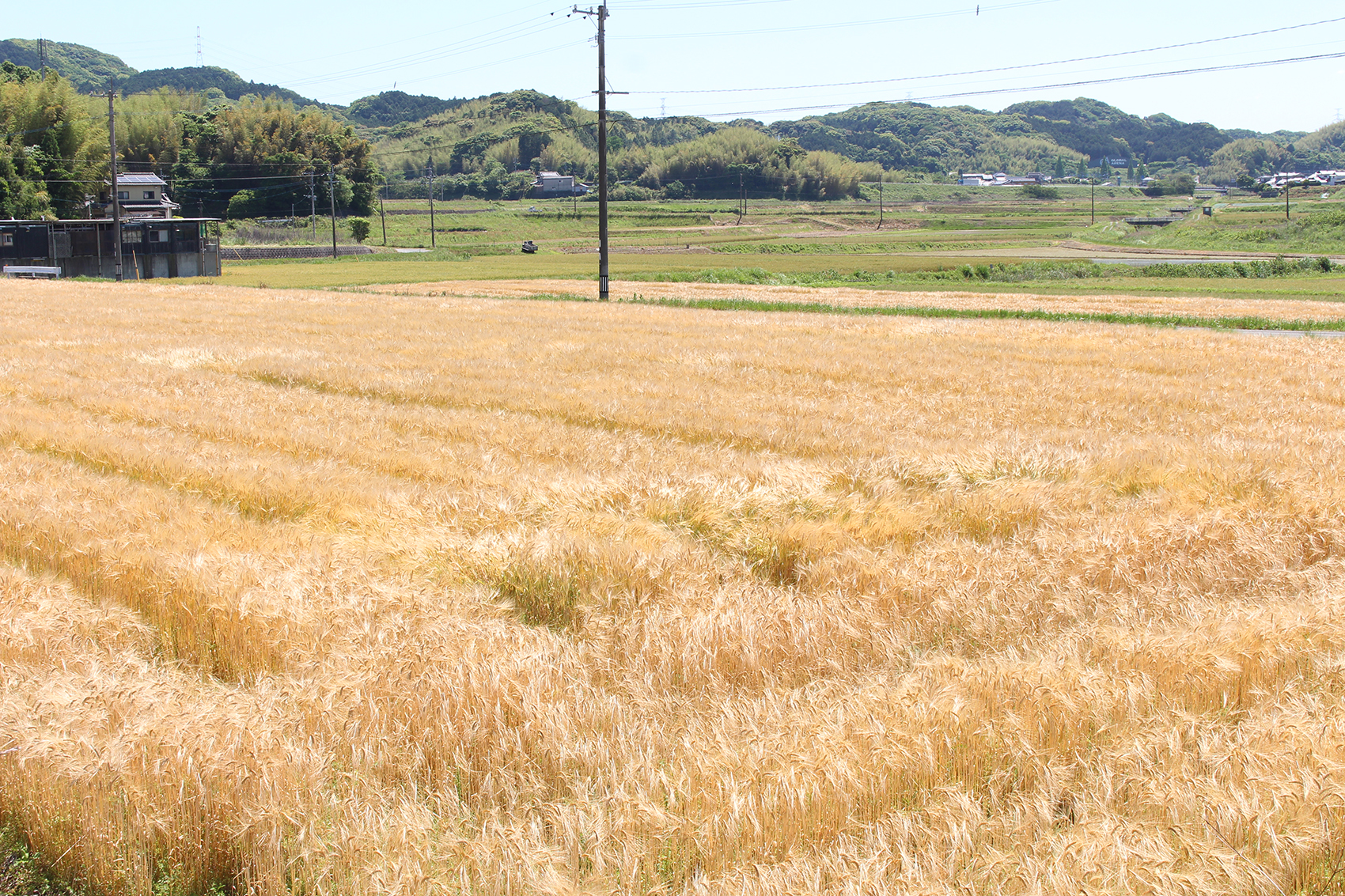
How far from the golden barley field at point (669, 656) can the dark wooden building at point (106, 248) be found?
74992mm

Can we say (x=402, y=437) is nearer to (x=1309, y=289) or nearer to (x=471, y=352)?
(x=471, y=352)

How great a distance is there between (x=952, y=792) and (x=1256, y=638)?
2.69 m

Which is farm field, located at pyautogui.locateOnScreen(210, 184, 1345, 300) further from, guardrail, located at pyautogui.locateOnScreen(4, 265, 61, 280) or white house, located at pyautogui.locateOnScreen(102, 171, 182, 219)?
guardrail, located at pyautogui.locateOnScreen(4, 265, 61, 280)

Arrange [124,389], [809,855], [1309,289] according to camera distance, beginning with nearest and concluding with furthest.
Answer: [809,855]
[124,389]
[1309,289]

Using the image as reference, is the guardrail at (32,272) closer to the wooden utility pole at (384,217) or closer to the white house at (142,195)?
the white house at (142,195)

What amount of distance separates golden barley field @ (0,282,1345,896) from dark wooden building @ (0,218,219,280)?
75.0 meters

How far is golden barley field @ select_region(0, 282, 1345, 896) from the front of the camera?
129 inches

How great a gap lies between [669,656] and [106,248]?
294 feet

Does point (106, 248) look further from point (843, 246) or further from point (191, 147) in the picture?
point (843, 246)

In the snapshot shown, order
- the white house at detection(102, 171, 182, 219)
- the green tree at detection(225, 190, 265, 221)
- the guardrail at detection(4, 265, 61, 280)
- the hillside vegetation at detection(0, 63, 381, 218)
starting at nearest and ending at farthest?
the guardrail at detection(4, 265, 61, 280) → the hillside vegetation at detection(0, 63, 381, 218) → the white house at detection(102, 171, 182, 219) → the green tree at detection(225, 190, 265, 221)

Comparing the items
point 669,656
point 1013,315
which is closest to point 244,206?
point 1013,315

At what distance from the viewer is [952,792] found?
3.51 m

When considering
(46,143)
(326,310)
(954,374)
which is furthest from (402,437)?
(46,143)

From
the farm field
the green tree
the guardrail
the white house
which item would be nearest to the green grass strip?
the farm field
